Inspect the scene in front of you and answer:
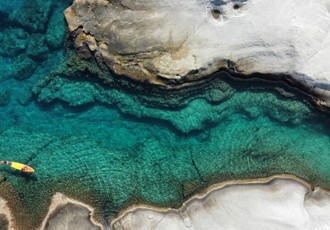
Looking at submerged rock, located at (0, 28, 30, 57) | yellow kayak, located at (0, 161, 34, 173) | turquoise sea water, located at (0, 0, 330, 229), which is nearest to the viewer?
turquoise sea water, located at (0, 0, 330, 229)

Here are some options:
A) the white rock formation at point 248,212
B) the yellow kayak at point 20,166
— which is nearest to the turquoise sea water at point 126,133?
the yellow kayak at point 20,166

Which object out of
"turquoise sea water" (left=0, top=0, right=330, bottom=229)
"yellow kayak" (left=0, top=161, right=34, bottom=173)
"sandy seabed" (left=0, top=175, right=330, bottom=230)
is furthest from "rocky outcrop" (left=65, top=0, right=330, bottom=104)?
"yellow kayak" (left=0, top=161, right=34, bottom=173)

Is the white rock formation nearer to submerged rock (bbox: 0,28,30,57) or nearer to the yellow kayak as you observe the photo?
the yellow kayak

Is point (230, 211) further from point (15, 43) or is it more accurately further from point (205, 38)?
point (15, 43)

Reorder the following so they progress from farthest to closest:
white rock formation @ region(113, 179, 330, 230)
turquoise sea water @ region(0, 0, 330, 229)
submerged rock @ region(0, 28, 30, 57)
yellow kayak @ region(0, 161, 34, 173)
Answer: submerged rock @ region(0, 28, 30, 57)
yellow kayak @ region(0, 161, 34, 173)
turquoise sea water @ region(0, 0, 330, 229)
white rock formation @ region(113, 179, 330, 230)

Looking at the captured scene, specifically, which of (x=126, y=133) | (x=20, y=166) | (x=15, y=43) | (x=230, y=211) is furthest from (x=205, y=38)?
(x=20, y=166)

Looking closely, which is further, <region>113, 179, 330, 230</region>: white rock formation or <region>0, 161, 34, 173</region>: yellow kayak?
<region>0, 161, 34, 173</region>: yellow kayak

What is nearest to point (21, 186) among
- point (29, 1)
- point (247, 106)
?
point (29, 1)
